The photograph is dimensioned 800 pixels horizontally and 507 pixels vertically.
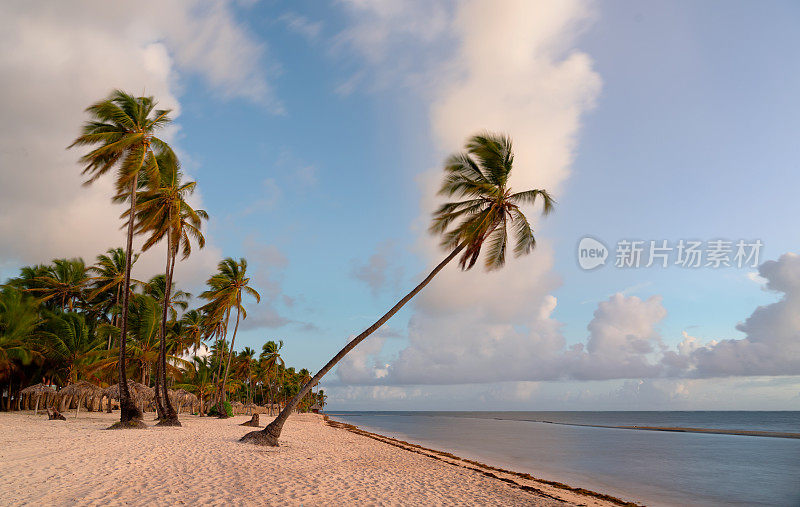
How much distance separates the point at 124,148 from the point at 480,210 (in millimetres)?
14835

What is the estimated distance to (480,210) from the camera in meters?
16.8

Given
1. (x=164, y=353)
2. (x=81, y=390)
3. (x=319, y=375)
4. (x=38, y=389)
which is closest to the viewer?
(x=319, y=375)

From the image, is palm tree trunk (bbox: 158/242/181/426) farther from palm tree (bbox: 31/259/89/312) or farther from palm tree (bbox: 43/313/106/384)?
palm tree (bbox: 31/259/89/312)

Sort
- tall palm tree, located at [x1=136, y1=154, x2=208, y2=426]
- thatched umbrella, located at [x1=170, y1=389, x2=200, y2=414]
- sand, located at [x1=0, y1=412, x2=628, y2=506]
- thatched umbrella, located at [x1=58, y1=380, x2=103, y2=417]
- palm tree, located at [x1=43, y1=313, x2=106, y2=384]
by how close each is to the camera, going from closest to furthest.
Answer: sand, located at [x1=0, y1=412, x2=628, y2=506]
tall palm tree, located at [x1=136, y1=154, x2=208, y2=426]
thatched umbrella, located at [x1=58, y1=380, x2=103, y2=417]
palm tree, located at [x1=43, y1=313, x2=106, y2=384]
thatched umbrella, located at [x1=170, y1=389, x2=200, y2=414]

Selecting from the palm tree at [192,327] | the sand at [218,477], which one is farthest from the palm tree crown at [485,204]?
the palm tree at [192,327]

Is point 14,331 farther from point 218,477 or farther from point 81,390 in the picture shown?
point 218,477

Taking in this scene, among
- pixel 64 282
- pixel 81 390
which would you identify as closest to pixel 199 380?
pixel 64 282

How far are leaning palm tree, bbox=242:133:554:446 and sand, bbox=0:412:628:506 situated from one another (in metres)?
3.89

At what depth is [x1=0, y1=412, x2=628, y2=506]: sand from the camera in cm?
800

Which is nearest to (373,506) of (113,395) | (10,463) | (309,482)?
(309,482)

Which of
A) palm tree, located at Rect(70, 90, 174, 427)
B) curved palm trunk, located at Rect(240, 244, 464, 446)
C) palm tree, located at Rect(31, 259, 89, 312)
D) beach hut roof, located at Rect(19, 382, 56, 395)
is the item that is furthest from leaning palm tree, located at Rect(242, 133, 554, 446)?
palm tree, located at Rect(31, 259, 89, 312)

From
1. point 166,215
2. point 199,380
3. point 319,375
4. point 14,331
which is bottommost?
point 199,380

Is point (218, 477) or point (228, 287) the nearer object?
point (218, 477)

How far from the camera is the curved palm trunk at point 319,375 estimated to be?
14.6 metres
